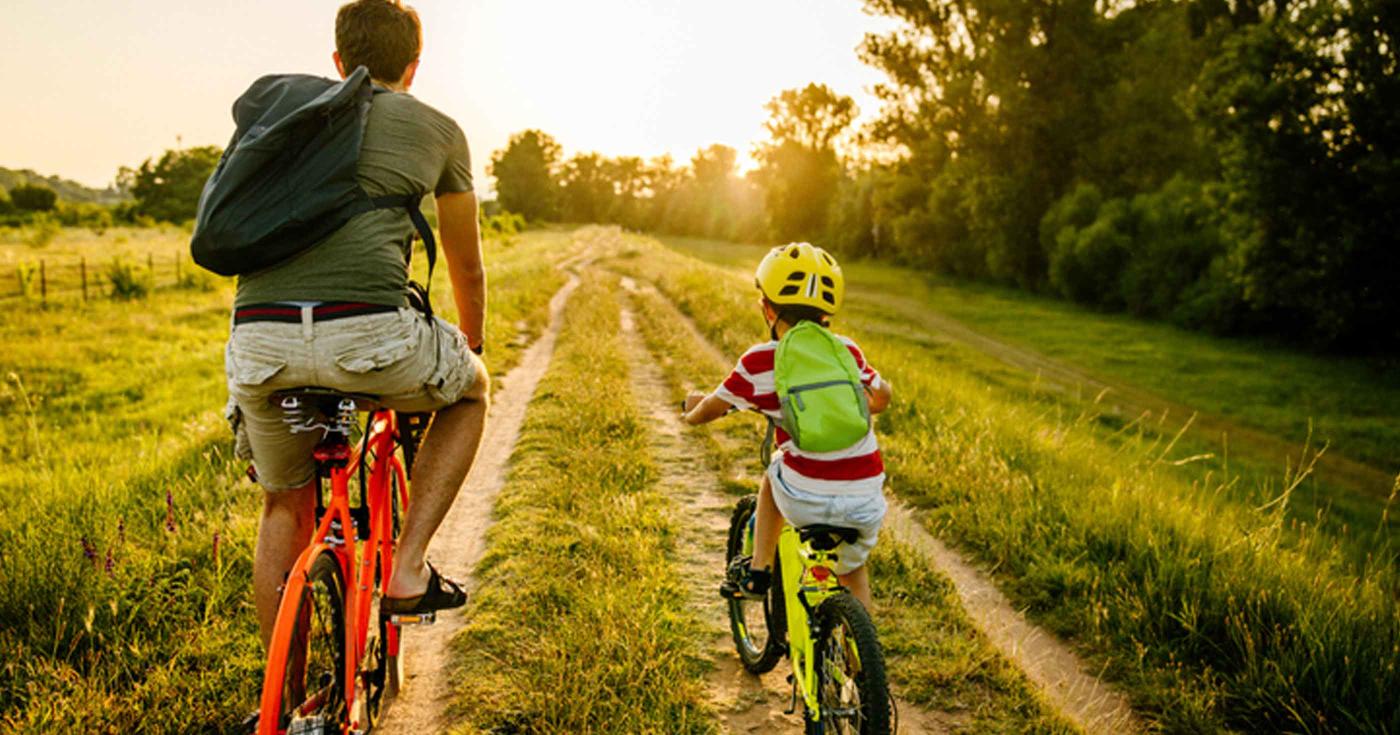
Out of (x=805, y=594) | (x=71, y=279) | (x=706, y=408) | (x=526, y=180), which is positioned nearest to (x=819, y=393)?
(x=706, y=408)

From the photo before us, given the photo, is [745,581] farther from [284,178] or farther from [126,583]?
[126,583]

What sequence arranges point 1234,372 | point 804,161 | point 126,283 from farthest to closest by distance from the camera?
point 804,161 < point 126,283 < point 1234,372

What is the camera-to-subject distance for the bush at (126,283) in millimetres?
20188

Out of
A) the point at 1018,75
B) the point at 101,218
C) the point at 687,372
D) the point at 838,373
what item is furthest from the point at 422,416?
the point at 101,218

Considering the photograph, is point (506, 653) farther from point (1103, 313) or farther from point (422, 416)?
point (1103, 313)

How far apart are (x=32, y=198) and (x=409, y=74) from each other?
292 ft

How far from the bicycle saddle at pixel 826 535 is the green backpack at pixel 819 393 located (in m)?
0.31

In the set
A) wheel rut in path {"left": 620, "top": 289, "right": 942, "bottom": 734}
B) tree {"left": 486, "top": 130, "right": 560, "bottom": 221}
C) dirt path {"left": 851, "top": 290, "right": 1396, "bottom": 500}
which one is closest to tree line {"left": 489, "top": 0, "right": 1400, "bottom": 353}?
dirt path {"left": 851, "top": 290, "right": 1396, "bottom": 500}

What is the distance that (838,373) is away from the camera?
9.59 feet

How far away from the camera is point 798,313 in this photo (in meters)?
3.22

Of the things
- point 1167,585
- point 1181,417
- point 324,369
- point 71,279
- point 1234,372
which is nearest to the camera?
point 324,369

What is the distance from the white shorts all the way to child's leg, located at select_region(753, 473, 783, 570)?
0.29 meters

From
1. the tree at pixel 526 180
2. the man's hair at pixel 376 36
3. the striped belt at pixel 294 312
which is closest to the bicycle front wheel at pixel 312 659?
the striped belt at pixel 294 312

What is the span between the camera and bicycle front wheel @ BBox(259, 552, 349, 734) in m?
2.16
